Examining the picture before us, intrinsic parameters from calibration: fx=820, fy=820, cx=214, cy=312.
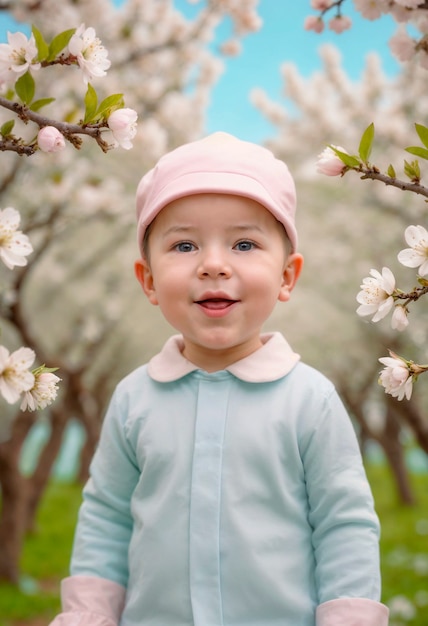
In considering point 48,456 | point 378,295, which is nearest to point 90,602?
point 378,295

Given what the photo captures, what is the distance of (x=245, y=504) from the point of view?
6.54ft

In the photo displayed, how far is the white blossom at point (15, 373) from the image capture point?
5.15ft

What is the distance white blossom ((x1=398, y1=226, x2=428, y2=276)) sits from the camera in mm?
1730

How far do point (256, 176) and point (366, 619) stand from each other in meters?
1.09

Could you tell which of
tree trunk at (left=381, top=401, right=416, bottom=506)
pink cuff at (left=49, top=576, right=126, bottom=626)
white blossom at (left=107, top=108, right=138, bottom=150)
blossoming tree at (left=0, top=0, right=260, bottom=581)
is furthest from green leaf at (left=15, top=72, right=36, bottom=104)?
tree trunk at (left=381, top=401, right=416, bottom=506)

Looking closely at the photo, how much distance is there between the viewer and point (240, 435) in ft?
6.68

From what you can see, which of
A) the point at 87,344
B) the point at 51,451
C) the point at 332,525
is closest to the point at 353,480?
the point at 332,525

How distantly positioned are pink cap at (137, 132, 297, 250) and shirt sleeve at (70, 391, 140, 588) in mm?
554

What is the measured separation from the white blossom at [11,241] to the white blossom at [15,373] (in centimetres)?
18

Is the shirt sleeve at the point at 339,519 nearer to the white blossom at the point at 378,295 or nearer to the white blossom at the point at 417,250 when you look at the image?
the white blossom at the point at 378,295

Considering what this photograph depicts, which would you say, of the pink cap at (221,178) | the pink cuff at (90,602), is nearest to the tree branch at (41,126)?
the pink cap at (221,178)

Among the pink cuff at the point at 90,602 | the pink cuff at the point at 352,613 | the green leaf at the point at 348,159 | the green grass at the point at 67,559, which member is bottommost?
the green grass at the point at 67,559

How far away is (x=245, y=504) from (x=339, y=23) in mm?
1432

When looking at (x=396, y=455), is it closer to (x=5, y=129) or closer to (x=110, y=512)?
(x=110, y=512)
